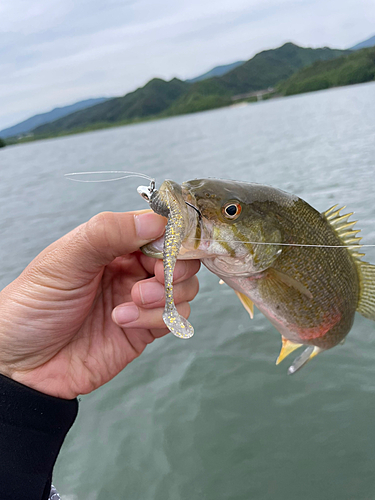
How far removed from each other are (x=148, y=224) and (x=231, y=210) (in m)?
0.51

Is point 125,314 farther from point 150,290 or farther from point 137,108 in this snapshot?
point 137,108

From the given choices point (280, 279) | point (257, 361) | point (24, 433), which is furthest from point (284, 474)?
point (24, 433)

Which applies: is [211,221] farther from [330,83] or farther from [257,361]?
[330,83]

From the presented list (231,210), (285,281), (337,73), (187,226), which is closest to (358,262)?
(285,281)

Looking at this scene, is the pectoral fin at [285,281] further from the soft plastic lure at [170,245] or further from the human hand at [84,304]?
the soft plastic lure at [170,245]

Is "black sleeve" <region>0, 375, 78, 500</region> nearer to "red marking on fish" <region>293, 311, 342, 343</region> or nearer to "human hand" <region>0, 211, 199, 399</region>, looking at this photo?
"human hand" <region>0, 211, 199, 399</region>

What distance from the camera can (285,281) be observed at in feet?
8.75

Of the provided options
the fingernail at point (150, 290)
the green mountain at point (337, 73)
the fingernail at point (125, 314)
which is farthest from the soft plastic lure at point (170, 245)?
the green mountain at point (337, 73)

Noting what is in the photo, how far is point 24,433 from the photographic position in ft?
7.59

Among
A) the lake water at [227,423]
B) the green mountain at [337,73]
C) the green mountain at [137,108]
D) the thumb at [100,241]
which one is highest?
the green mountain at [137,108]

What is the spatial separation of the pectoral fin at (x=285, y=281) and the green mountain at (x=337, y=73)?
372 feet

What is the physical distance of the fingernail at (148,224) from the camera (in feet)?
7.01

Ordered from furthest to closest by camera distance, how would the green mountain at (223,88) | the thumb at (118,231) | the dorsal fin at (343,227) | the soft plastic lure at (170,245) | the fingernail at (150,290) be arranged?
the green mountain at (223,88)
the dorsal fin at (343,227)
the fingernail at (150,290)
the thumb at (118,231)
the soft plastic lure at (170,245)

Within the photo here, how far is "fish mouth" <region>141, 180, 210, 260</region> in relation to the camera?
1983 mm
